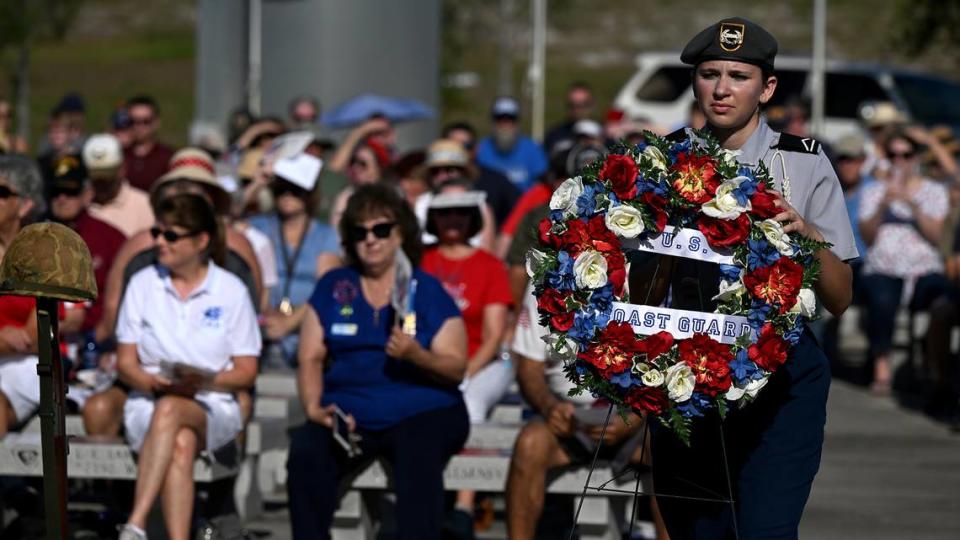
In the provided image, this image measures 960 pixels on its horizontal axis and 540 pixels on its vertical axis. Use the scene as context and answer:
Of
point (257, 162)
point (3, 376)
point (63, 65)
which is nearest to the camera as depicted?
point (3, 376)

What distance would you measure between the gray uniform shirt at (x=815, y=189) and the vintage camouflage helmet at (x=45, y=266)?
2.00 meters

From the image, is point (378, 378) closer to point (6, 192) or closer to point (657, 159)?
point (6, 192)

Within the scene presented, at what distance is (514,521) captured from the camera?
8258 mm

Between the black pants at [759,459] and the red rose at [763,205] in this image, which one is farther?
the black pants at [759,459]

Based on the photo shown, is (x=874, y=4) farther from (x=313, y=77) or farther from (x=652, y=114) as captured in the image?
(x=313, y=77)

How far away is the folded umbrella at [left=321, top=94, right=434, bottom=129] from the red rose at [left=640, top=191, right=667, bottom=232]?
1075 cm

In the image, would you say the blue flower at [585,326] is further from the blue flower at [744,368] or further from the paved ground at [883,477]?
the paved ground at [883,477]

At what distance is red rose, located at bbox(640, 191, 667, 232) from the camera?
5.27 m

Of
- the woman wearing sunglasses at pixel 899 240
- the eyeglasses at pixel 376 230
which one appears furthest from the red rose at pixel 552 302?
the woman wearing sunglasses at pixel 899 240

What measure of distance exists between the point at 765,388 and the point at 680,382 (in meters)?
0.41

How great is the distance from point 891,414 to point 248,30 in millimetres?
9524

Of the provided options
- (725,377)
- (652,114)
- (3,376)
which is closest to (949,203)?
(3,376)

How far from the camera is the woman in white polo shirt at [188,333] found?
856 centimetres

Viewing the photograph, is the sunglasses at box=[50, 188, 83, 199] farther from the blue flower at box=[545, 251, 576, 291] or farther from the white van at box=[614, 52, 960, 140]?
the white van at box=[614, 52, 960, 140]
